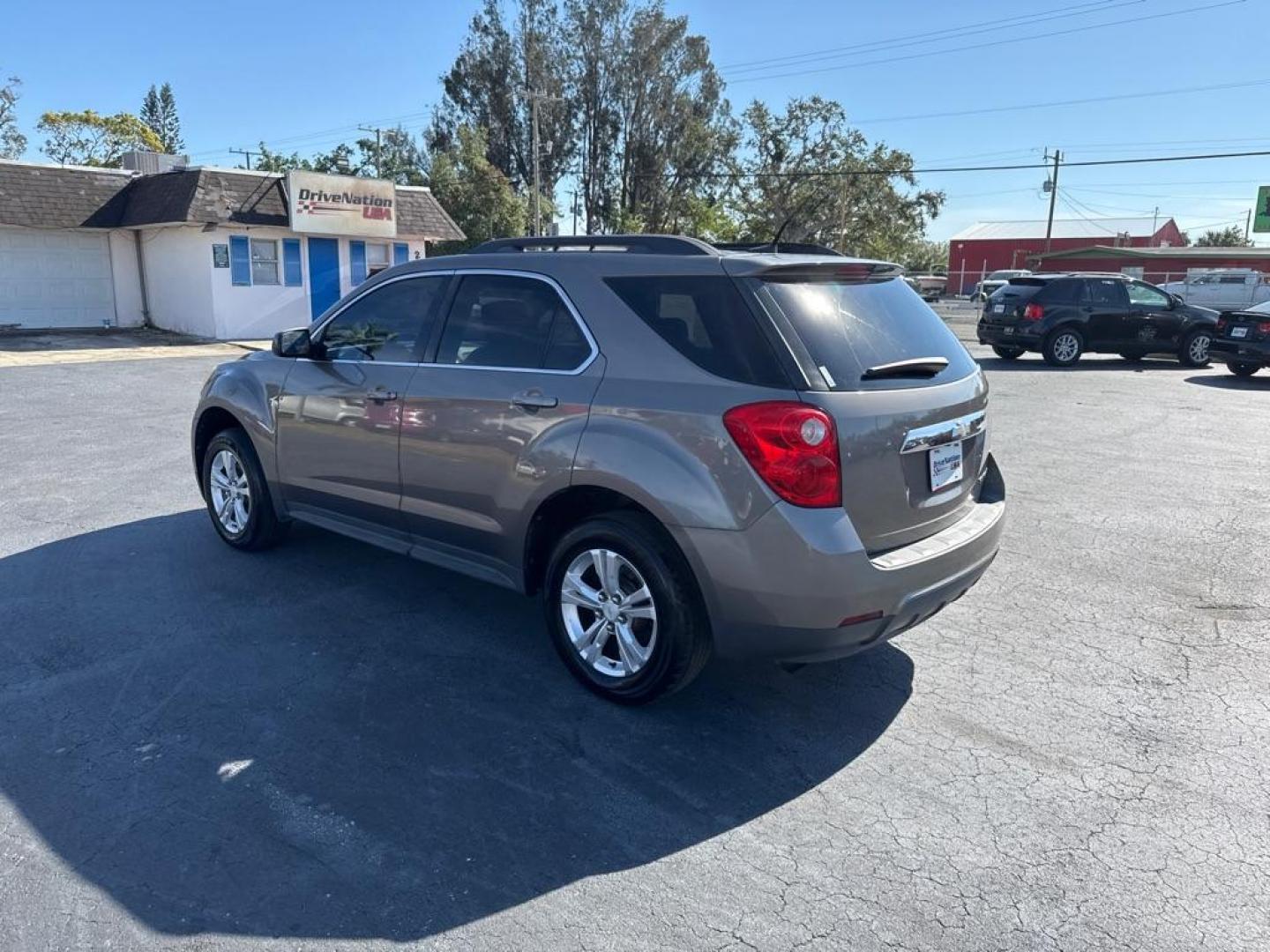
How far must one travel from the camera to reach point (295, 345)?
202 inches

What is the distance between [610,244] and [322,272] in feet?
73.6

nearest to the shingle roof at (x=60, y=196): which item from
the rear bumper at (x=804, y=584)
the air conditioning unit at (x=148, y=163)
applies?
the air conditioning unit at (x=148, y=163)

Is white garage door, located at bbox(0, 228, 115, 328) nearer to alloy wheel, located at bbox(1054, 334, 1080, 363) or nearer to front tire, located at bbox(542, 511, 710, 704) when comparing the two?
alloy wheel, located at bbox(1054, 334, 1080, 363)

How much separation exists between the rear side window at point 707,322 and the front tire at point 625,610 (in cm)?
69

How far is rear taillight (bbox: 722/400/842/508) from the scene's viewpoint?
3.19 meters

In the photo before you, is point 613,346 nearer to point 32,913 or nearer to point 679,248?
point 679,248

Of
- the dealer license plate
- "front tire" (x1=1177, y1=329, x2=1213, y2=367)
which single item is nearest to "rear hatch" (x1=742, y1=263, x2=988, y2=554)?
the dealer license plate

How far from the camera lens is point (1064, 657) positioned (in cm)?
430

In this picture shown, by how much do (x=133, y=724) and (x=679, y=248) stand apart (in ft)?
9.49

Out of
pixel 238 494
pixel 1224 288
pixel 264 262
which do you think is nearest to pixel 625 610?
pixel 238 494

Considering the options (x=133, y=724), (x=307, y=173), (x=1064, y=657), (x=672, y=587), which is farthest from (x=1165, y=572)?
(x=307, y=173)

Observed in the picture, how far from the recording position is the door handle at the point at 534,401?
380 centimetres

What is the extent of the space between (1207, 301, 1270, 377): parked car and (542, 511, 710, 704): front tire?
50.3ft

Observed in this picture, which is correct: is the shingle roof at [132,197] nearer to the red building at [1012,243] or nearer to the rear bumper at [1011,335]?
the rear bumper at [1011,335]
